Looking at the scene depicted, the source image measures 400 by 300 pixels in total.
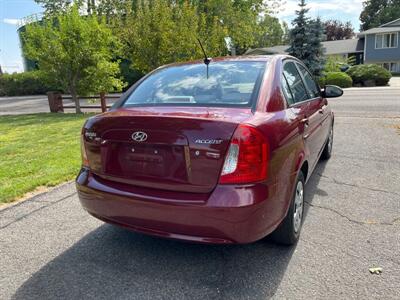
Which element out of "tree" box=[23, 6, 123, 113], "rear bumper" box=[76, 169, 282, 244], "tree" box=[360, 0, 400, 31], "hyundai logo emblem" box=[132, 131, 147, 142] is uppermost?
"tree" box=[360, 0, 400, 31]

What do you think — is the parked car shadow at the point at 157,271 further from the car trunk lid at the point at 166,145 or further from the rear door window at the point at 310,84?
the rear door window at the point at 310,84

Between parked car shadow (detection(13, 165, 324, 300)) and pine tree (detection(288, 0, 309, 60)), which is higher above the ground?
pine tree (detection(288, 0, 309, 60))

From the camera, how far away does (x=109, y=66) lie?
1366 cm

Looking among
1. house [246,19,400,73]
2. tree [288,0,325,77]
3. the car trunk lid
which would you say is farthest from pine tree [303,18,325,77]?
the car trunk lid

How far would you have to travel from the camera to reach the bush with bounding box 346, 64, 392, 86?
25.2m

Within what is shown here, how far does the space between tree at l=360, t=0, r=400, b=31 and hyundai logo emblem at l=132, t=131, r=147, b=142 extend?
70.6 m

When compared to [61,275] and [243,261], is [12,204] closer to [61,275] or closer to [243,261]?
[61,275]

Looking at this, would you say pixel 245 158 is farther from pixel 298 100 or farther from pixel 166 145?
pixel 298 100

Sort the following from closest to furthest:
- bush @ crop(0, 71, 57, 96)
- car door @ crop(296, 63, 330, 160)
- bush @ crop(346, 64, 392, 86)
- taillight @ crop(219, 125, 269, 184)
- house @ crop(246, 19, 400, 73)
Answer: taillight @ crop(219, 125, 269, 184) < car door @ crop(296, 63, 330, 160) < bush @ crop(346, 64, 392, 86) < bush @ crop(0, 71, 57, 96) < house @ crop(246, 19, 400, 73)

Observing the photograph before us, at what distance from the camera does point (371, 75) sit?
83.5 feet

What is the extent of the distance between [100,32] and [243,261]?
12500 mm

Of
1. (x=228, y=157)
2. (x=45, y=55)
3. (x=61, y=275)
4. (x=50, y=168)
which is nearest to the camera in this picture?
(x=228, y=157)

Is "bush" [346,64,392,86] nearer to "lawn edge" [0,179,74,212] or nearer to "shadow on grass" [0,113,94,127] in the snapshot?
"shadow on grass" [0,113,94,127]

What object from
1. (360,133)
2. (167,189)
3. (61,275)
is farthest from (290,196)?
(360,133)
